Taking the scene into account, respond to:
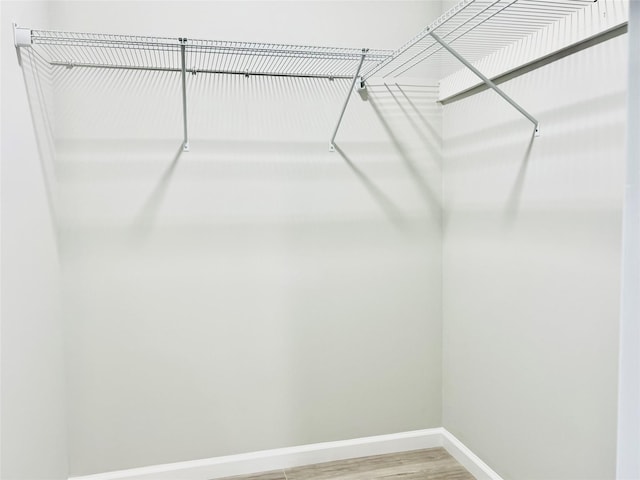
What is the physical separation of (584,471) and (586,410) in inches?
7.6

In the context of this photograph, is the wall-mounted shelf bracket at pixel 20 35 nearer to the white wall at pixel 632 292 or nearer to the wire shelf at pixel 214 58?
the wire shelf at pixel 214 58

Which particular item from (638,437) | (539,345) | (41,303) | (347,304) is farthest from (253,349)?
(638,437)

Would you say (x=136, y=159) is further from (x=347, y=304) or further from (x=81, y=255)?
(x=347, y=304)

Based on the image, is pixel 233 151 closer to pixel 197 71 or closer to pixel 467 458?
pixel 197 71

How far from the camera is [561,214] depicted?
1504mm

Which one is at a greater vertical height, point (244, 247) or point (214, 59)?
point (214, 59)

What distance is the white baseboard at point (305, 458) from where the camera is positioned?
6.43ft

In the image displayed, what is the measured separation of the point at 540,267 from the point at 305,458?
50.9 inches

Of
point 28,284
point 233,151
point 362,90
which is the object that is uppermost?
point 362,90

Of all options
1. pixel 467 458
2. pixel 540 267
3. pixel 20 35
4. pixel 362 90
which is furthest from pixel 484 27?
pixel 467 458

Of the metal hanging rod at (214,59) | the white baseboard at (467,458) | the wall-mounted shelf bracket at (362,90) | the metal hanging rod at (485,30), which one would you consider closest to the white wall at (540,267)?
the white baseboard at (467,458)

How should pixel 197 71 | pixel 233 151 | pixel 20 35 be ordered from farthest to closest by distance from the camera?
Result: pixel 233 151, pixel 197 71, pixel 20 35

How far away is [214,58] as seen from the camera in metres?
1.91

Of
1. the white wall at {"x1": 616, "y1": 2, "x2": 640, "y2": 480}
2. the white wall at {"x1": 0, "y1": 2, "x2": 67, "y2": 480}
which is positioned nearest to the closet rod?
the white wall at {"x1": 0, "y1": 2, "x2": 67, "y2": 480}
